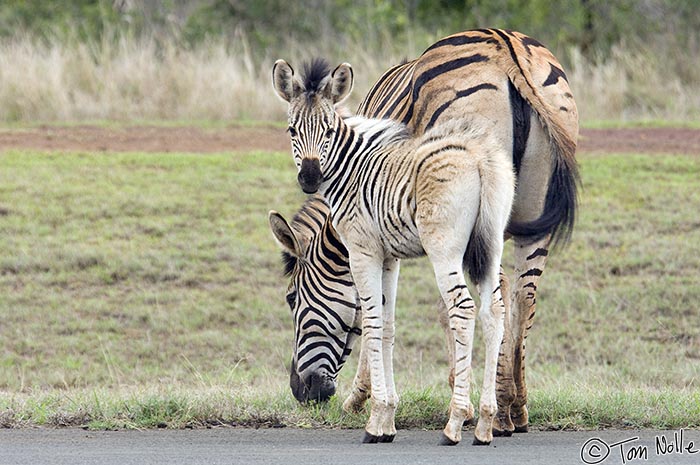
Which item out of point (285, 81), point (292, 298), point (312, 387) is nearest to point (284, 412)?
point (312, 387)

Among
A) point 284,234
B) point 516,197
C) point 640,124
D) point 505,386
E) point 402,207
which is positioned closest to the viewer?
point 402,207

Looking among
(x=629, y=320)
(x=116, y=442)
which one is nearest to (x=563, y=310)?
(x=629, y=320)

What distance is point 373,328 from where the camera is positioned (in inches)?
234

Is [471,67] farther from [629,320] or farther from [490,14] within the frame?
[490,14]

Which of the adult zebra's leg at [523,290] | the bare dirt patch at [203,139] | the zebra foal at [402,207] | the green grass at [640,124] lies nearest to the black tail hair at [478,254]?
the zebra foal at [402,207]

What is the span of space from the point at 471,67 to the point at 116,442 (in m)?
2.98

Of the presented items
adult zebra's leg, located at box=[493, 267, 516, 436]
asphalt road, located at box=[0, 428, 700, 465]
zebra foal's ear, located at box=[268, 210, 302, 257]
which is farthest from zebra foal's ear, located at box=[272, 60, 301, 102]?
asphalt road, located at box=[0, 428, 700, 465]

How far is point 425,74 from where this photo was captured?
6836mm

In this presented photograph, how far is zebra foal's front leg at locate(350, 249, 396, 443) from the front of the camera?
588 cm

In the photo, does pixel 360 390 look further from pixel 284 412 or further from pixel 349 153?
pixel 349 153

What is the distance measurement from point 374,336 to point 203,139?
30.6 feet

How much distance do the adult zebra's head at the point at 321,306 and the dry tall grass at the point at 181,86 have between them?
926cm

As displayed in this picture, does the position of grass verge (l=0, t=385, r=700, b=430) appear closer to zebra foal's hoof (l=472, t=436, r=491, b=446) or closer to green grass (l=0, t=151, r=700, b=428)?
green grass (l=0, t=151, r=700, b=428)

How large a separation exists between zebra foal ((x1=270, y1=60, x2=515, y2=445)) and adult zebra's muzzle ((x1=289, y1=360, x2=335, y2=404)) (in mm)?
806
